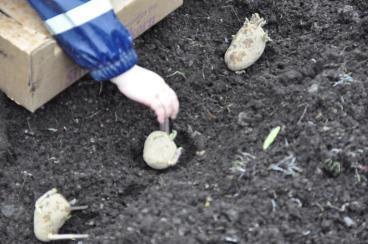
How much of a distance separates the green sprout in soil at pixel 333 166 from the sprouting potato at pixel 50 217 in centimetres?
52

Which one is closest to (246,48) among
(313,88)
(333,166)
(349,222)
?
(313,88)

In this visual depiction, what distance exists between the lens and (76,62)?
64.8 inches

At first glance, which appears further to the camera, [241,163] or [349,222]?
[241,163]

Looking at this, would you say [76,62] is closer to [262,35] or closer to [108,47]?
[108,47]

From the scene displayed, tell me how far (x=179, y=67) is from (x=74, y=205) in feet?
1.55

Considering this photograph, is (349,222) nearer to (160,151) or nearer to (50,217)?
(160,151)

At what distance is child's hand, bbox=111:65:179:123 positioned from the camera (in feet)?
5.24

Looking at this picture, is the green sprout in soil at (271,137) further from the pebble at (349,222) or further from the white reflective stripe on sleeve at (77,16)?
the white reflective stripe on sleeve at (77,16)

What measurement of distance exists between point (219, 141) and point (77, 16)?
16.9 inches

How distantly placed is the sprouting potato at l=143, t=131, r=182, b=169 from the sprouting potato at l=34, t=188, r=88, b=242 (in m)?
0.22

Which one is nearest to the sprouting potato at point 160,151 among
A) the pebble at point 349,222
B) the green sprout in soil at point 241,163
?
the green sprout in soil at point 241,163

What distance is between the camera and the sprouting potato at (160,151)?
1630 mm

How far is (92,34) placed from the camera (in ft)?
5.20

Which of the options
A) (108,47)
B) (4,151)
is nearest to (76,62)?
(108,47)
